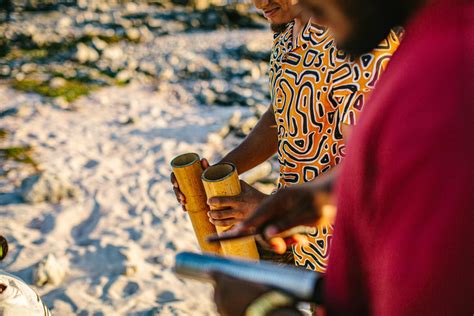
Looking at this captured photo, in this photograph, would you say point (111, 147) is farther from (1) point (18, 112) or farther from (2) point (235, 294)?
(2) point (235, 294)

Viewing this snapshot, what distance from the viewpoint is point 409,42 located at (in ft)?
2.57

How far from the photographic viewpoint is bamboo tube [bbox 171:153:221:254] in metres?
2.07

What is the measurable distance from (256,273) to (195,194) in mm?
1035

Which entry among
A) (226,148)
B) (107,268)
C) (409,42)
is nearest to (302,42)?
(409,42)

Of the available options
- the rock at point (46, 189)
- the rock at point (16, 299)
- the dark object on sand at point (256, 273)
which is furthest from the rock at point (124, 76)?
the dark object on sand at point (256, 273)

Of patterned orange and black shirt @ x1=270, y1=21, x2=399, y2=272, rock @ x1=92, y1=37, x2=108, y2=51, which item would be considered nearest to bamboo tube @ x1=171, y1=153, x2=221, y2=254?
patterned orange and black shirt @ x1=270, y1=21, x2=399, y2=272

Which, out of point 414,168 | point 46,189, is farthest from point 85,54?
point 414,168

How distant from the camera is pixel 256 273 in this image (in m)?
1.09

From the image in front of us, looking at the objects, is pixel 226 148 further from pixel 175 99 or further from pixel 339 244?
pixel 339 244

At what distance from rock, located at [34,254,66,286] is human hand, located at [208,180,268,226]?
2097mm

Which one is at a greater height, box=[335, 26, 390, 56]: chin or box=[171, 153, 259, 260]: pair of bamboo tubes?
box=[335, 26, 390, 56]: chin

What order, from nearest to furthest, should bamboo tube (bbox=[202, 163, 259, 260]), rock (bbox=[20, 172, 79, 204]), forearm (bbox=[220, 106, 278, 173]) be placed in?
bamboo tube (bbox=[202, 163, 259, 260]) < forearm (bbox=[220, 106, 278, 173]) < rock (bbox=[20, 172, 79, 204])

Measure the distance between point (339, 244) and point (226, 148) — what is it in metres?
4.87

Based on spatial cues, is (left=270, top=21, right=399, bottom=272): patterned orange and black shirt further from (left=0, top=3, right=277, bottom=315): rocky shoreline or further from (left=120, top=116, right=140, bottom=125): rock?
(left=120, top=116, right=140, bottom=125): rock
